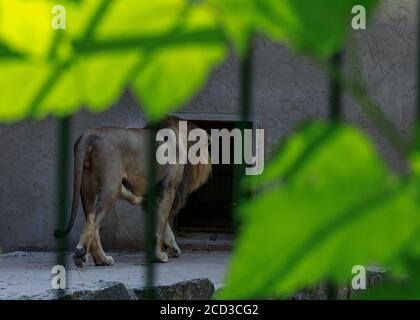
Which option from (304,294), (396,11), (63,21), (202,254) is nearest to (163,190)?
(202,254)

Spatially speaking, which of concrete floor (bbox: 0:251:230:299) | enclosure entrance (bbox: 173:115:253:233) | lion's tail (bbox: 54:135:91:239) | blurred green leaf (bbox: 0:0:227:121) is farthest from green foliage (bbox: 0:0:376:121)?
enclosure entrance (bbox: 173:115:253:233)

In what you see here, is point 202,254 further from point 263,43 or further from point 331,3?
point 331,3

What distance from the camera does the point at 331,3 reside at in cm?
14

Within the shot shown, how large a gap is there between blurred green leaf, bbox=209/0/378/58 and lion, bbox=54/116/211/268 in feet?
13.0

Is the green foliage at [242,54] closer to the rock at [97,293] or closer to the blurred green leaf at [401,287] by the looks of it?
the blurred green leaf at [401,287]

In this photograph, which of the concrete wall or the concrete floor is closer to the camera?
the concrete floor

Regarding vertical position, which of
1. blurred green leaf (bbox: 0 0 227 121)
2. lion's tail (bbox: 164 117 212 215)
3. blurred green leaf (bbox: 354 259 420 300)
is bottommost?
lion's tail (bbox: 164 117 212 215)

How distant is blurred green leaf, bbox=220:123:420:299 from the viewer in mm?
128

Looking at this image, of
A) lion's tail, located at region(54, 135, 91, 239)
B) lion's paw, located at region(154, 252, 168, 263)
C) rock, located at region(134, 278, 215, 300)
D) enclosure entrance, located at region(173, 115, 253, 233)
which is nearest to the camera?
rock, located at region(134, 278, 215, 300)

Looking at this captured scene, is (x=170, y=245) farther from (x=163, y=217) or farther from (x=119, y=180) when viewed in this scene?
(x=119, y=180)

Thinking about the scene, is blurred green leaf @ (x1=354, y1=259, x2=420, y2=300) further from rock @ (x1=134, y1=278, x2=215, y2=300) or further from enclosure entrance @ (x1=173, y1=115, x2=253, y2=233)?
enclosure entrance @ (x1=173, y1=115, x2=253, y2=233)

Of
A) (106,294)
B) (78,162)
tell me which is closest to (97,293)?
(106,294)

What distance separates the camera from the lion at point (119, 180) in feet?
14.0

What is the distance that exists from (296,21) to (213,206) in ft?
18.8
